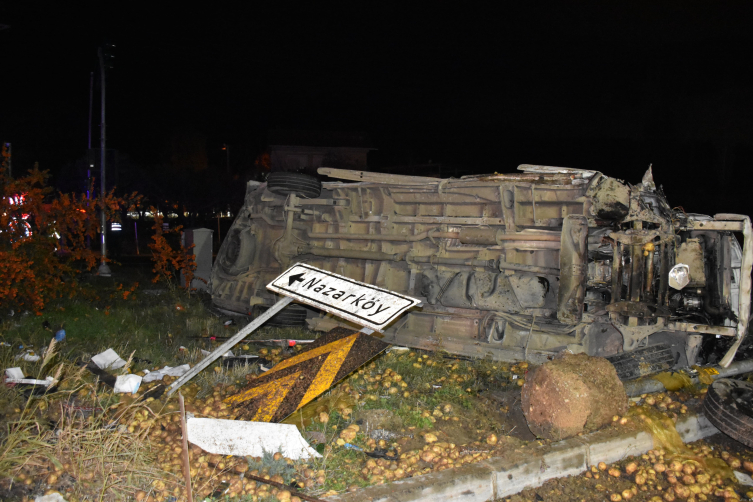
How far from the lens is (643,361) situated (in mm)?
5809

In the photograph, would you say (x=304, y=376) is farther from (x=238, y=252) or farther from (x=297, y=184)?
(x=238, y=252)

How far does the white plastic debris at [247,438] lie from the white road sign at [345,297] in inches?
37.6

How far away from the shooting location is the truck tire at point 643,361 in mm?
5680

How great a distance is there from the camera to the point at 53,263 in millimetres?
8297

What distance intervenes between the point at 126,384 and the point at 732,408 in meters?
5.72

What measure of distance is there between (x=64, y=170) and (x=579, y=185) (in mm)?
37100

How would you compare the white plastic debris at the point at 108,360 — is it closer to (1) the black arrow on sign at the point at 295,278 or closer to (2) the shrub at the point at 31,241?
(2) the shrub at the point at 31,241

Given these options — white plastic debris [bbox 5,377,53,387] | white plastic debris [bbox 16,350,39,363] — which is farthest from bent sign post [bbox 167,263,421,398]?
white plastic debris [bbox 16,350,39,363]

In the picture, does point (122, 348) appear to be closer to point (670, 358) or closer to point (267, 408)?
point (267, 408)

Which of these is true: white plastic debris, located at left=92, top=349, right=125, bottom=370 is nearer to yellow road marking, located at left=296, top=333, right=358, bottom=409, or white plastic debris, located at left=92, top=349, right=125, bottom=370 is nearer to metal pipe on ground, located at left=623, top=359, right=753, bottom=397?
yellow road marking, located at left=296, top=333, right=358, bottom=409

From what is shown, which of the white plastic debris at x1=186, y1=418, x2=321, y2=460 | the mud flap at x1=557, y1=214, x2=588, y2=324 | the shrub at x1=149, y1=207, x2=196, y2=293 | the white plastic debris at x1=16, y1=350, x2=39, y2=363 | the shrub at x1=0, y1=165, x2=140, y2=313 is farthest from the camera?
the shrub at x1=149, y1=207, x2=196, y2=293

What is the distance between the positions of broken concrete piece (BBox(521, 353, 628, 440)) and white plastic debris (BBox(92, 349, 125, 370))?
14.7 ft

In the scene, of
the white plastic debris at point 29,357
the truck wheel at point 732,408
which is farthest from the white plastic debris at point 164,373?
the truck wheel at point 732,408

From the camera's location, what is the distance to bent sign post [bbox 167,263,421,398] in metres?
3.64
